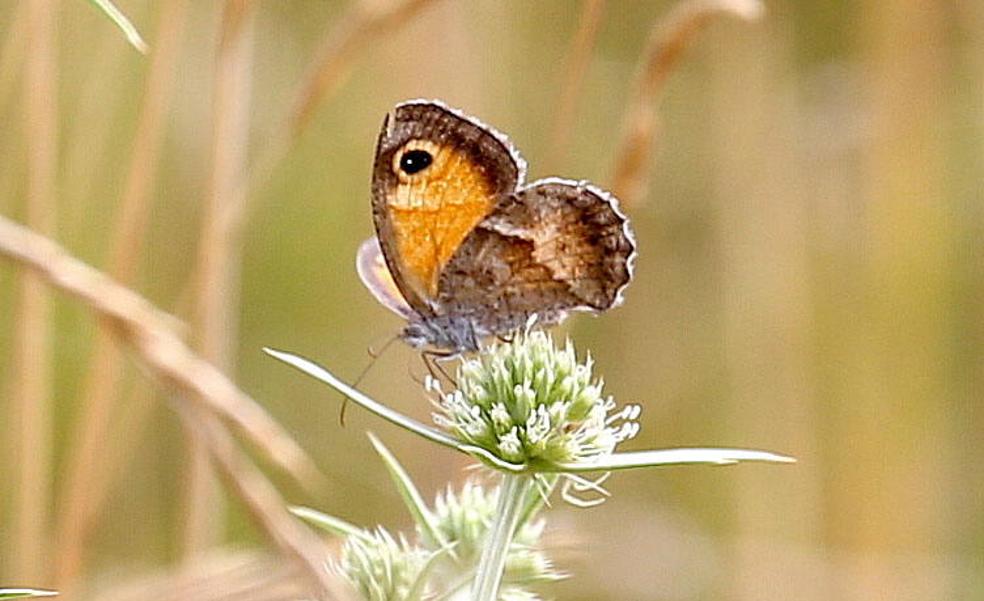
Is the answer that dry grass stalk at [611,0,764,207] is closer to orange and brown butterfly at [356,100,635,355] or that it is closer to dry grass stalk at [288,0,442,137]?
dry grass stalk at [288,0,442,137]

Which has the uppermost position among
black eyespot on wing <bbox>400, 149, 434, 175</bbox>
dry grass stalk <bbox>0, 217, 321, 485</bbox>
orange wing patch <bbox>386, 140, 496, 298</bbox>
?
black eyespot on wing <bbox>400, 149, 434, 175</bbox>

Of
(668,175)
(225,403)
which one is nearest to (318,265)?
(668,175)

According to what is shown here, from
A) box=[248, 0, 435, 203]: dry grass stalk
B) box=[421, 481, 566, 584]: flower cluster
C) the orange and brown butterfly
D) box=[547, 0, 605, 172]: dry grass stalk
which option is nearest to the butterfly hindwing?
the orange and brown butterfly

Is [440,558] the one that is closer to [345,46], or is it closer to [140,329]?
[140,329]

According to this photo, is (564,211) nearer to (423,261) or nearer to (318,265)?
(423,261)

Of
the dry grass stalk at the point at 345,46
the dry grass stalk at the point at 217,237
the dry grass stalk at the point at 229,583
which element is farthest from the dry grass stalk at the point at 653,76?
the dry grass stalk at the point at 229,583

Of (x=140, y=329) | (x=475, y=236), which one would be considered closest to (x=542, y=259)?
(x=475, y=236)
